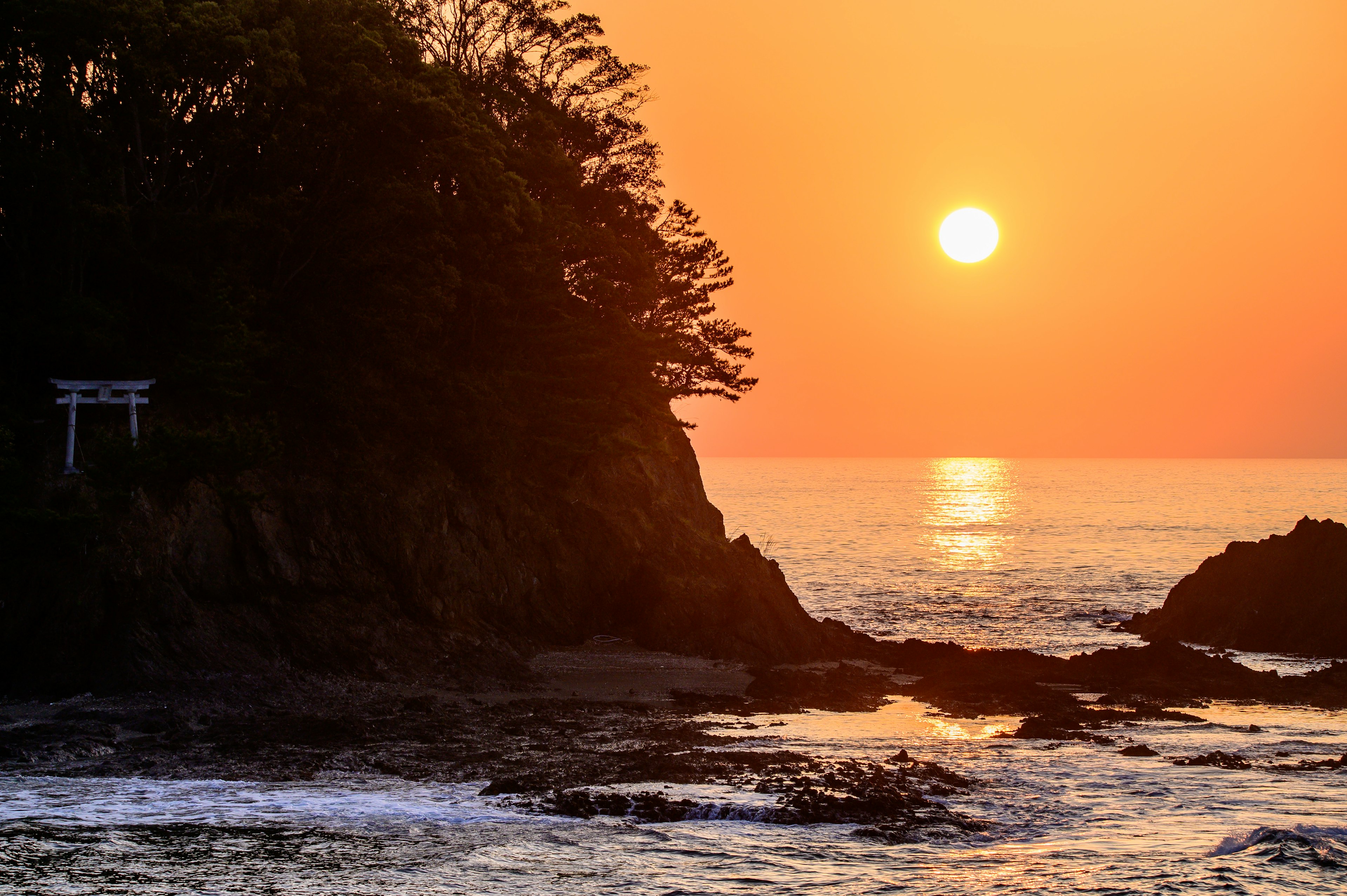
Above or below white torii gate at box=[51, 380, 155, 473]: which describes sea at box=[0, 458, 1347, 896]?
below

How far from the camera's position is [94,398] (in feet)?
73.3

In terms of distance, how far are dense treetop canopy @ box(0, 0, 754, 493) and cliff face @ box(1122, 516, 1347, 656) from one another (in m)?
20.7

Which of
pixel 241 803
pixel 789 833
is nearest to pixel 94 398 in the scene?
pixel 241 803

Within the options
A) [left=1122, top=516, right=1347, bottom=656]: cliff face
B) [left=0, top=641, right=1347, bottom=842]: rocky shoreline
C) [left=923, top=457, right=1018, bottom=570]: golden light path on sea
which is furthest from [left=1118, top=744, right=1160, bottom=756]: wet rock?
[left=923, top=457, right=1018, bottom=570]: golden light path on sea

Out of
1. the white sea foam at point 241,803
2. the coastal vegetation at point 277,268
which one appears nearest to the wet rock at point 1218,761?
the white sea foam at point 241,803

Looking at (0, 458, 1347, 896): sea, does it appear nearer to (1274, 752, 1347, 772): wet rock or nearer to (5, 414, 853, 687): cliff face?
(1274, 752, 1347, 772): wet rock

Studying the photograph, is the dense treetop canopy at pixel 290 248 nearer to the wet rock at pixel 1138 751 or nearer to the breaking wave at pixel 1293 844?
the wet rock at pixel 1138 751

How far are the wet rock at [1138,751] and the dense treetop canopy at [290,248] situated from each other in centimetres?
1589

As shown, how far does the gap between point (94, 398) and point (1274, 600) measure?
3501 cm

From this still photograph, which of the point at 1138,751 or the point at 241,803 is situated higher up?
the point at 241,803

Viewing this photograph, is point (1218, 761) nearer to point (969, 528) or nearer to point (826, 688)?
point (826, 688)

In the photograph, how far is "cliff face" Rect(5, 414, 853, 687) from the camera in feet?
69.3

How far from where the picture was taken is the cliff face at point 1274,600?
34.4 metres

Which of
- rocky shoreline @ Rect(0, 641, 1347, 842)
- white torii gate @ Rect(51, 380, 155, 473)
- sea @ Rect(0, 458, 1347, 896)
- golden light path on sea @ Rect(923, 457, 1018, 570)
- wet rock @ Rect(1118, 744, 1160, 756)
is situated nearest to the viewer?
sea @ Rect(0, 458, 1347, 896)
